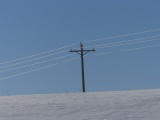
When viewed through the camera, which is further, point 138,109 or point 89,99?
point 89,99

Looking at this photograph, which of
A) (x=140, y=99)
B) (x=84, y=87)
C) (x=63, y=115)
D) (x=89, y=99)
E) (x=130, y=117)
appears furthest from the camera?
(x=84, y=87)

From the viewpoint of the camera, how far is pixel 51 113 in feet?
26.0

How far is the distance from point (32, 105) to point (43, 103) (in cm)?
23

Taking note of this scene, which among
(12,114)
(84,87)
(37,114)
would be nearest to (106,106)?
(37,114)

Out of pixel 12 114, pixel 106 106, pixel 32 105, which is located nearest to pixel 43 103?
pixel 32 105

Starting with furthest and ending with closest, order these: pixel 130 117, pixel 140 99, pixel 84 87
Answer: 1. pixel 84 87
2. pixel 140 99
3. pixel 130 117

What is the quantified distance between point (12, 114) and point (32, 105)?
595 millimetres

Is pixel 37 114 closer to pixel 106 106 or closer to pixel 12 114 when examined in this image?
pixel 12 114

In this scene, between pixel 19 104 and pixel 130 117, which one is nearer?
pixel 130 117

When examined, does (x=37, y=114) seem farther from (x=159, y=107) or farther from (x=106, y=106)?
(x=159, y=107)

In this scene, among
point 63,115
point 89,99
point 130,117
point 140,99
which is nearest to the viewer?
point 130,117

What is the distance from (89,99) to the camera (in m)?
9.00

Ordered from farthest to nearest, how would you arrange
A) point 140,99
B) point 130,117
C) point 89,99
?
point 89,99 → point 140,99 → point 130,117

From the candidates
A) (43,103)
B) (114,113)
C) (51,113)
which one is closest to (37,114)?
(51,113)
